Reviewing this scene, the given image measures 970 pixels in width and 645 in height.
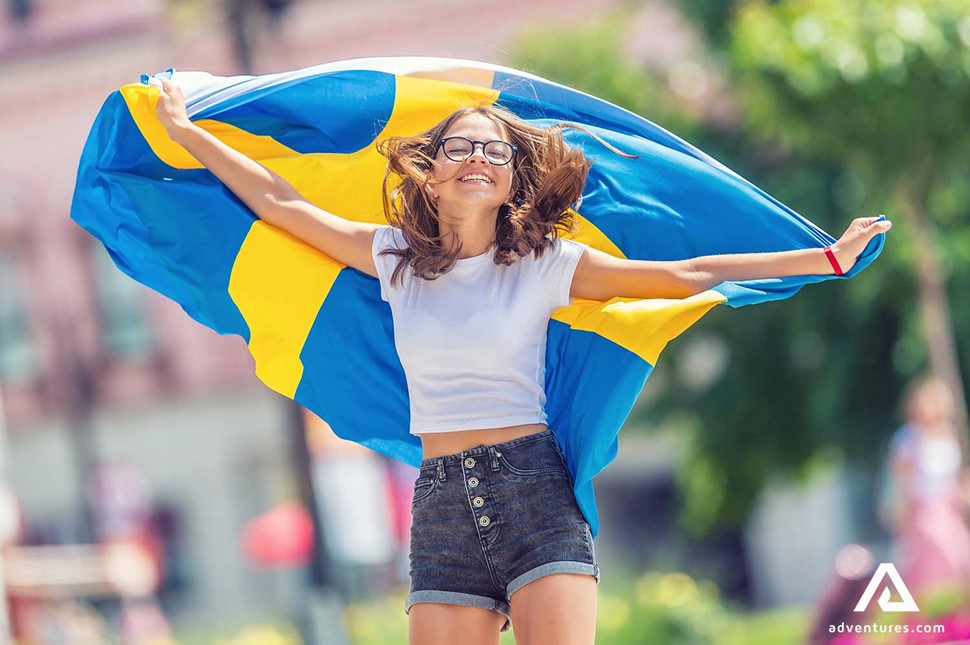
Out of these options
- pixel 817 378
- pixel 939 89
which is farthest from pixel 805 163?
pixel 939 89

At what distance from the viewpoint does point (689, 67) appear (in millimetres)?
12672

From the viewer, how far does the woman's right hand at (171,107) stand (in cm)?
392

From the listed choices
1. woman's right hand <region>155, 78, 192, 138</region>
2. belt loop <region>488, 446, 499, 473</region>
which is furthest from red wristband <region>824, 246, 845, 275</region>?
woman's right hand <region>155, 78, 192, 138</region>

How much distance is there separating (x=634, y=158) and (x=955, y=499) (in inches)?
186

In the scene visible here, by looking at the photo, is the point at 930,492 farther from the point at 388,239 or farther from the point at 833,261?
the point at 388,239

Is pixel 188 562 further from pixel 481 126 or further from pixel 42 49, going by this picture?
pixel 481 126

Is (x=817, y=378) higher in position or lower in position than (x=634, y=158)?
higher

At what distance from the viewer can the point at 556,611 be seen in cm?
334

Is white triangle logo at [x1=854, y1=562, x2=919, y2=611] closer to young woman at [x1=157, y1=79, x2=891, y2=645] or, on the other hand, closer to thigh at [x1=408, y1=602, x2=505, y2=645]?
young woman at [x1=157, y1=79, x2=891, y2=645]

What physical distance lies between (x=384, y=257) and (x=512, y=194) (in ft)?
1.19

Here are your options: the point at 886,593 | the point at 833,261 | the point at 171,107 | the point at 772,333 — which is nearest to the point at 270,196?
the point at 171,107

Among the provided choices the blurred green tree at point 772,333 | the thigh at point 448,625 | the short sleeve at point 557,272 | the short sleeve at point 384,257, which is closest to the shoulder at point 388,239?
the short sleeve at point 384,257

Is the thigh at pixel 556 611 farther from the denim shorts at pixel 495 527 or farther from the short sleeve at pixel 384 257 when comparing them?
the short sleeve at pixel 384 257

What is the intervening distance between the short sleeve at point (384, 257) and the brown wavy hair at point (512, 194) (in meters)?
0.02
